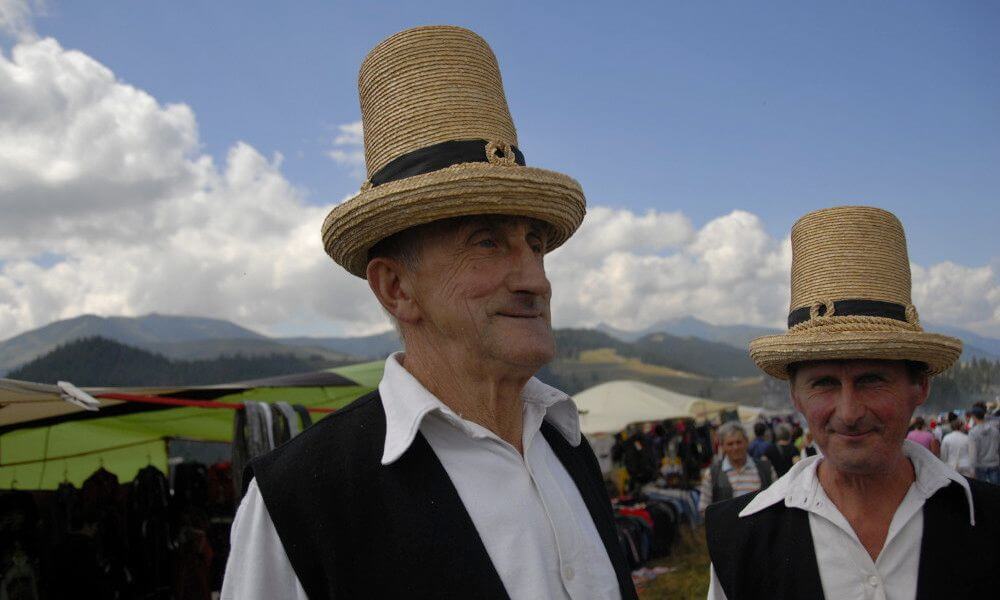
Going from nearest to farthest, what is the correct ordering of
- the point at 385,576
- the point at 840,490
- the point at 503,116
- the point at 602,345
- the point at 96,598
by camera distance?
1. the point at 385,576
2. the point at 503,116
3. the point at 840,490
4. the point at 96,598
5. the point at 602,345

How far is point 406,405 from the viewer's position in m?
1.48

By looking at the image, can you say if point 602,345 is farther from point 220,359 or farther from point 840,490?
point 840,490

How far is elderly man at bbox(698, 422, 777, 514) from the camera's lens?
630cm

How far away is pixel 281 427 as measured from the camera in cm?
480

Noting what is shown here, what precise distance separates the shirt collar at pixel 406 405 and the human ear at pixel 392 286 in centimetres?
13

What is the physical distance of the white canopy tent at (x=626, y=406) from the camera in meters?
14.2

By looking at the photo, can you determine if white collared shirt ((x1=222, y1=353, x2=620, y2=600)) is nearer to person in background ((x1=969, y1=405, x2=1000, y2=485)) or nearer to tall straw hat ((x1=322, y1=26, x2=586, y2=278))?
tall straw hat ((x1=322, y1=26, x2=586, y2=278))

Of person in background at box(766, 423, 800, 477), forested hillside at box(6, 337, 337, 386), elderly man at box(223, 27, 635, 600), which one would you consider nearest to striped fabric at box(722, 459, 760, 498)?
person in background at box(766, 423, 800, 477)

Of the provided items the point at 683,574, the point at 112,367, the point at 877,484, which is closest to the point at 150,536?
the point at 683,574

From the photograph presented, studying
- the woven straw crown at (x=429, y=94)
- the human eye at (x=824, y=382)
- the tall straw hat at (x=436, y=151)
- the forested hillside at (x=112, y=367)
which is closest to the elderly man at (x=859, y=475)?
the human eye at (x=824, y=382)

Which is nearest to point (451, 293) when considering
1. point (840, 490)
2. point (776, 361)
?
point (776, 361)

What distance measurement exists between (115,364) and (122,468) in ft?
24.3

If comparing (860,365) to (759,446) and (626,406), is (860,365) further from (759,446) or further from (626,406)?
(626,406)

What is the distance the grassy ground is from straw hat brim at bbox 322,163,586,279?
24.1 ft
